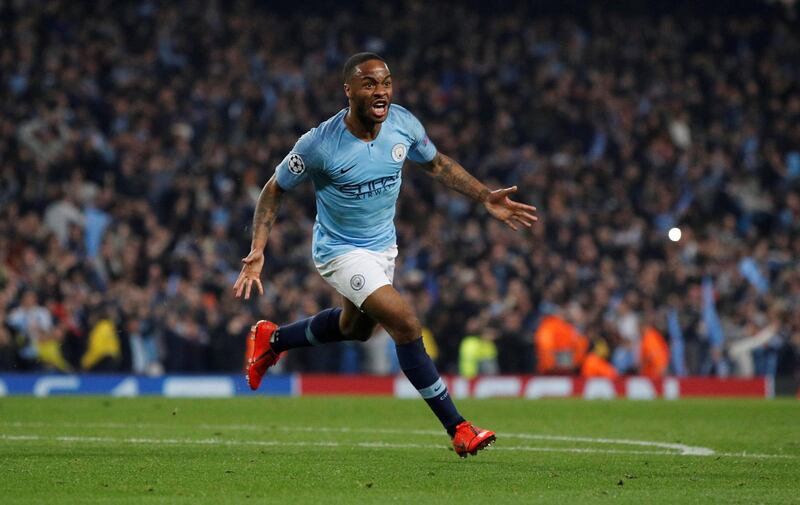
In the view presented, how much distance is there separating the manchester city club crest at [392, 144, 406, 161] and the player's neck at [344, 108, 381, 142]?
0.49ft

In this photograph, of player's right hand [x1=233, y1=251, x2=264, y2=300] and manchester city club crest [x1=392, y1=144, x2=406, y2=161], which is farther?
manchester city club crest [x1=392, y1=144, x2=406, y2=161]

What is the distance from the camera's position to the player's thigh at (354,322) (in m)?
9.45

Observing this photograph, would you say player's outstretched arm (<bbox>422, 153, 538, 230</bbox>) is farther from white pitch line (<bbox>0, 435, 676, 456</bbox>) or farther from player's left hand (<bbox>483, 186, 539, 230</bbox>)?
white pitch line (<bbox>0, 435, 676, 456</bbox>)

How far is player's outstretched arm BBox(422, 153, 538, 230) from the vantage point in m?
8.94

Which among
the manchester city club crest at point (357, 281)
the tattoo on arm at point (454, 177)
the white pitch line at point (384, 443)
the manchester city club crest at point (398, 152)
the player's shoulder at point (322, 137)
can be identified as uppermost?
the player's shoulder at point (322, 137)

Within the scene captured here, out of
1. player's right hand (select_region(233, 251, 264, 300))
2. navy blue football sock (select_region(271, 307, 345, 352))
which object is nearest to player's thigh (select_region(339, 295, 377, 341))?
navy blue football sock (select_region(271, 307, 345, 352))

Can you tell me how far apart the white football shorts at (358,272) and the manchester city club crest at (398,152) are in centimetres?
61

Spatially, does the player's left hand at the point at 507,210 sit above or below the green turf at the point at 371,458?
above

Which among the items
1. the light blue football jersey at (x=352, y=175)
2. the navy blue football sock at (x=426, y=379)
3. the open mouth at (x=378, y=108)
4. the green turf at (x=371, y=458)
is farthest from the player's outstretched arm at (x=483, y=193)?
the green turf at (x=371, y=458)

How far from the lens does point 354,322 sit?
9.54m

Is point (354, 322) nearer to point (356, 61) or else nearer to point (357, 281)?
point (357, 281)

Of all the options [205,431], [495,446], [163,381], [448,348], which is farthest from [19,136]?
[495,446]

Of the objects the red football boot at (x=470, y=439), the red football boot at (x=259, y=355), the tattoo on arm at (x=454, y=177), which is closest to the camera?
the red football boot at (x=470, y=439)

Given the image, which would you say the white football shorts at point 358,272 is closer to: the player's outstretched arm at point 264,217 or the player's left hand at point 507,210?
the player's outstretched arm at point 264,217
